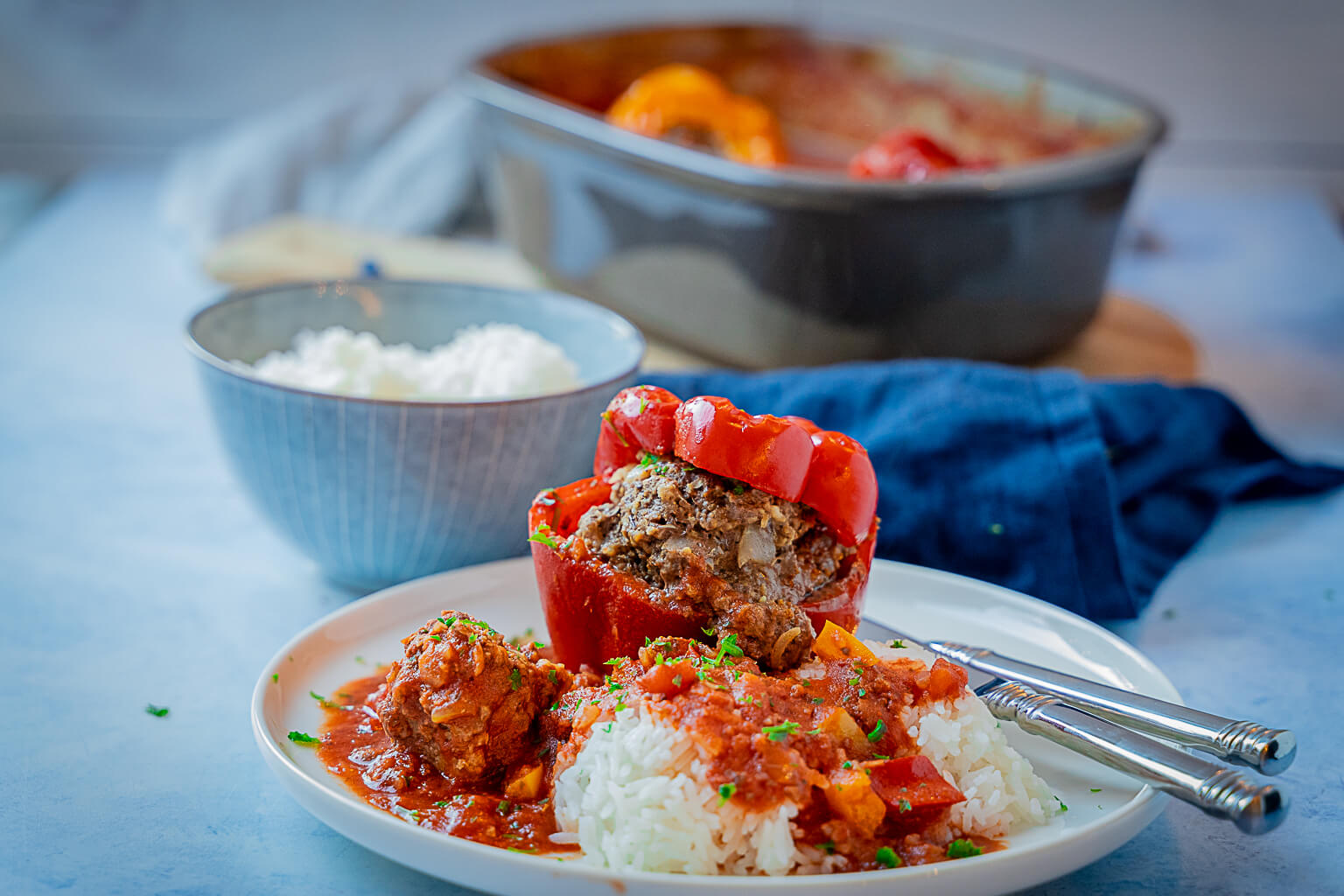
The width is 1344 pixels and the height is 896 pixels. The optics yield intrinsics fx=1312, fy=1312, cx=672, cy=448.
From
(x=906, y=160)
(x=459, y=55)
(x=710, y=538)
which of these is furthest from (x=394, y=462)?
(x=459, y=55)

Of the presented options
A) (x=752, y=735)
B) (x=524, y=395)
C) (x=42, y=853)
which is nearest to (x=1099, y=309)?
(x=524, y=395)

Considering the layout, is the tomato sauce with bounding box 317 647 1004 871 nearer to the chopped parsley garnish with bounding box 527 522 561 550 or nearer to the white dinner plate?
the white dinner plate

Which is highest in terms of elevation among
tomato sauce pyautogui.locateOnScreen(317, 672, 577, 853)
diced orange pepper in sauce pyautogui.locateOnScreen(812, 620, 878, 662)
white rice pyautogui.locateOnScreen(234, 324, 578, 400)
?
white rice pyautogui.locateOnScreen(234, 324, 578, 400)

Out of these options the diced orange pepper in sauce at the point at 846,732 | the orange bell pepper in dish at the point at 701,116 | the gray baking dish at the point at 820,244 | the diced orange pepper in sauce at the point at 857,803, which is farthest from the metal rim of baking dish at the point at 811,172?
the diced orange pepper in sauce at the point at 857,803

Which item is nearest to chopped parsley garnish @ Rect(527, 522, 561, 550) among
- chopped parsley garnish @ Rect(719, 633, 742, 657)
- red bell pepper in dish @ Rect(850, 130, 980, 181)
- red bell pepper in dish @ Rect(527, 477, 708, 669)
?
red bell pepper in dish @ Rect(527, 477, 708, 669)

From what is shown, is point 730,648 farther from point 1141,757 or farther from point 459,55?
point 459,55

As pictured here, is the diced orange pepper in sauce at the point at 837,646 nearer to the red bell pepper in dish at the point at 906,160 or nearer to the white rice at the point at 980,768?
the white rice at the point at 980,768
